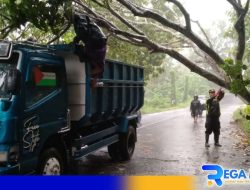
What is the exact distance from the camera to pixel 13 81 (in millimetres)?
5047

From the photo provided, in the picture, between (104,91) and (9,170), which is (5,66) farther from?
(104,91)

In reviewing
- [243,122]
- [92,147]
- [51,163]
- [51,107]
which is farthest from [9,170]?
[243,122]

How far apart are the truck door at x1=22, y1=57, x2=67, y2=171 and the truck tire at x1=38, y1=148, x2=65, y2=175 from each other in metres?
0.21

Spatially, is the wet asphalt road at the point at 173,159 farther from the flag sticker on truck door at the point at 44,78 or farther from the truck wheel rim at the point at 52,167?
the flag sticker on truck door at the point at 44,78

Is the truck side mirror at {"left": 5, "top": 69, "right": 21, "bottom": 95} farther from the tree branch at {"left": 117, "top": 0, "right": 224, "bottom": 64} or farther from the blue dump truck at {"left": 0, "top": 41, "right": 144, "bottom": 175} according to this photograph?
the tree branch at {"left": 117, "top": 0, "right": 224, "bottom": 64}

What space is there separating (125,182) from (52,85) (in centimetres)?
199

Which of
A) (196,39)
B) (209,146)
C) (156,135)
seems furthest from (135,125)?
(156,135)

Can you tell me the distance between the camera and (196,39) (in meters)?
11.9

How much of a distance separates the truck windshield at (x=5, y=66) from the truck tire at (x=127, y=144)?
4.47 meters

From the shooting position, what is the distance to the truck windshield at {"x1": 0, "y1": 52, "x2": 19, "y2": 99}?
521 cm

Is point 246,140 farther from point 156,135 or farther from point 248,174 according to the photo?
point 248,174

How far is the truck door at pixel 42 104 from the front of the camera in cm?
541

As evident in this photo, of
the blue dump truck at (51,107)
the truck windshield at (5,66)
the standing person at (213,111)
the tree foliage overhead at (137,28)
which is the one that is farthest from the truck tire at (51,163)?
the standing person at (213,111)

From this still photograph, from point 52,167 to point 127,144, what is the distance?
3.70 meters
